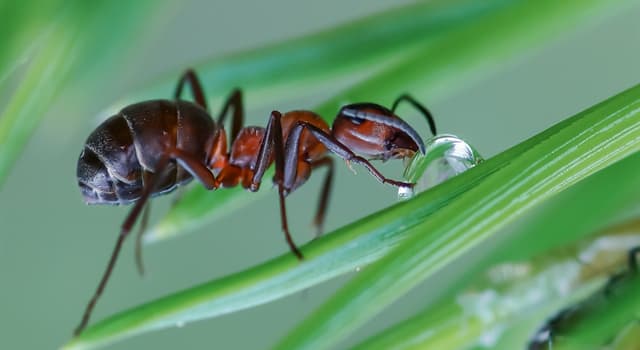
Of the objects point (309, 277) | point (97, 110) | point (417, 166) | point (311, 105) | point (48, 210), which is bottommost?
point (309, 277)

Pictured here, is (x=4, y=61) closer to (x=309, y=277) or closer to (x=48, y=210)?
(x=309, y=277)

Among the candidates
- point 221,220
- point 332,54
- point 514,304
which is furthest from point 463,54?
point 221,220

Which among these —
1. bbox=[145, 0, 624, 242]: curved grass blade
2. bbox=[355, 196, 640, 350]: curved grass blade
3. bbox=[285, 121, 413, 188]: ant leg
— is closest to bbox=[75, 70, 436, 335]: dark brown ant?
bbox=[285, 121, 413, 188]: ant leg

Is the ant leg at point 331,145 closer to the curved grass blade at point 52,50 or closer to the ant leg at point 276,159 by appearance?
the ant leg at point 276,159

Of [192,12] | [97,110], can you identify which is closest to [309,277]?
[97,110]

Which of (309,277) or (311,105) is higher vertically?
(311,105)

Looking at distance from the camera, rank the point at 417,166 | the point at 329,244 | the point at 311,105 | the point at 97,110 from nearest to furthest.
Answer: the point at 329,244 < the point at 417,166 < the point at 97,110 < the point at 311,105

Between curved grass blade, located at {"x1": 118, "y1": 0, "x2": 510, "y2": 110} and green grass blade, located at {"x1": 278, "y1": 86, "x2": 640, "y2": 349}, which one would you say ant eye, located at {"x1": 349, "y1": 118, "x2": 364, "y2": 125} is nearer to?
curved grass blade, located at {"x1": 118, "y1": 0, "x2": 510, "y2": 110}
